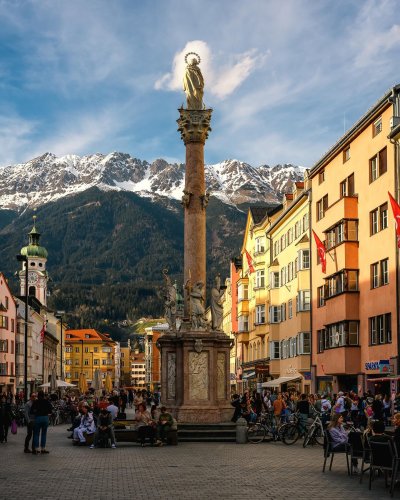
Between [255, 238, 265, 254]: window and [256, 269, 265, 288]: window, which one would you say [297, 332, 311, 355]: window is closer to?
[256, 269, 265, 288]: window

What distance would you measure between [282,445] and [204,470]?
977 centimetres

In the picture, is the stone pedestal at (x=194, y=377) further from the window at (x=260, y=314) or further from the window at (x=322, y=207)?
the window at (x=260, y=314)

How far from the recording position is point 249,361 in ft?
293

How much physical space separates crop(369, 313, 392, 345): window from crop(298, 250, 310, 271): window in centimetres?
1504

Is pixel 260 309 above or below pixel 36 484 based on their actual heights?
above

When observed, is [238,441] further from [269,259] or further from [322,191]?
[269,259]

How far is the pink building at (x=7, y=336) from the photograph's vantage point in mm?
87688

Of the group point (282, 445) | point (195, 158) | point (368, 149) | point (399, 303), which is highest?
point (368, 149)

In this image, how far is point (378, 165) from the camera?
47844 mm

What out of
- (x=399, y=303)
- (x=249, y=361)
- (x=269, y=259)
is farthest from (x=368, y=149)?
(x=249, y=361)

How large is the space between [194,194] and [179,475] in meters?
18.2

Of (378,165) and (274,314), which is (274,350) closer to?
(274,314)

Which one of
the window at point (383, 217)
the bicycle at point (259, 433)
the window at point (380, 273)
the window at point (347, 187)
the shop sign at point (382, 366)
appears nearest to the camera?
the bicycle at point (259, 433)

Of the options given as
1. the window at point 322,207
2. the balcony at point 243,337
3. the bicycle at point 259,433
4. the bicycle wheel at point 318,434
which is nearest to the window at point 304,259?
the window at point 322,207
